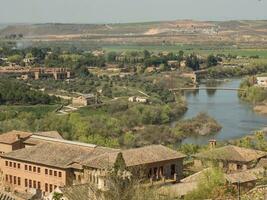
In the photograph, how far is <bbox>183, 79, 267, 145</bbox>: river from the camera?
112ft

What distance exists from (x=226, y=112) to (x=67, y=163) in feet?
88.0

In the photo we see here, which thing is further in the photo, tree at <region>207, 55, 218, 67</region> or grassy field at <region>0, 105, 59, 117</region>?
tree at <region>207, 55, 218, 67</region>

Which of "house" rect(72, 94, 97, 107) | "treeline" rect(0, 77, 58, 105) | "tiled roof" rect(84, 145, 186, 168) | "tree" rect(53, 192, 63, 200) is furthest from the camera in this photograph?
"house" rect(72, 94, 97, 107)

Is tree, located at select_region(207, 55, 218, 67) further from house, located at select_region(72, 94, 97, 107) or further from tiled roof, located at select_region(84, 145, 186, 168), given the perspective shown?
tiled roof, located at select_region(84, 145, 186, 168)

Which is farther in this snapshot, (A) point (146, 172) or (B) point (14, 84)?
(B) point (14, 84)

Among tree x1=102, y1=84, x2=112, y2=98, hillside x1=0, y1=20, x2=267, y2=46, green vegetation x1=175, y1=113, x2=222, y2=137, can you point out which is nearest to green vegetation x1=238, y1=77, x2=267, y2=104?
tree x1=102, y1=84, x2=112, y2=98

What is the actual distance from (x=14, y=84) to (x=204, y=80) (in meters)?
28.1

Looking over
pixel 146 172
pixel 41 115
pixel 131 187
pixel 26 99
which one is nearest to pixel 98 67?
pixel 26 99

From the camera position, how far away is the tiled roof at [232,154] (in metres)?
19.5

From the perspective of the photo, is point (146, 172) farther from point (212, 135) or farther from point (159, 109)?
point (159, 109)

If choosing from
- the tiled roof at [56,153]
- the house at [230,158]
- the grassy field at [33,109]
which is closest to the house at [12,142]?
the tiled roof at [56,153]

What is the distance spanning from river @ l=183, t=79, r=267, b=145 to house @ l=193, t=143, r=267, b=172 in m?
10.9

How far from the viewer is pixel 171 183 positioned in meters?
16.8

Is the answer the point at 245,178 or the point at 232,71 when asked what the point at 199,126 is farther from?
the point at 232,71
